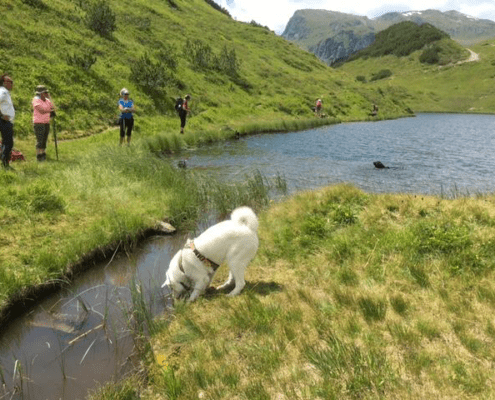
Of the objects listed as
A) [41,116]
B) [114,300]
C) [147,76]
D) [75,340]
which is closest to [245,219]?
[114,300]

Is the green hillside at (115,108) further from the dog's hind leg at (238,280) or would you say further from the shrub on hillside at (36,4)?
the dog's hind leg at (238,280)

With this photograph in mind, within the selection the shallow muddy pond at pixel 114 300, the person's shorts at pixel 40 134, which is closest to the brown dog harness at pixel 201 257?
the shallow muddy pond at pixel 114 300

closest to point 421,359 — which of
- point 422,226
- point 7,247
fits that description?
point 422,226

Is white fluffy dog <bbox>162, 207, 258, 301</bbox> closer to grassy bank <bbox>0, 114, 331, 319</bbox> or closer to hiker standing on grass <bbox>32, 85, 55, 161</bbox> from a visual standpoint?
grassy bank <bbox>0, 114, 331, 319</bbox>

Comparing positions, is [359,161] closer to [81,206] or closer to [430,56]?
[81,206]

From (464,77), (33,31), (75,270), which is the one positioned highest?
(464,77)

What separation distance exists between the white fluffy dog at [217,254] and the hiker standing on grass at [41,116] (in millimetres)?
11834

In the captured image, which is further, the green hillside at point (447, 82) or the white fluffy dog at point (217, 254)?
the green hillside at point (447, 82)

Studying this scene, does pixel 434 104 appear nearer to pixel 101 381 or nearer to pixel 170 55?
pixel 170 55

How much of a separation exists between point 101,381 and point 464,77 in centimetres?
18028

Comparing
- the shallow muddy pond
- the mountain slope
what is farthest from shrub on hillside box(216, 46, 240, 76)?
the shallow muddy pond

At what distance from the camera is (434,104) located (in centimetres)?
12444

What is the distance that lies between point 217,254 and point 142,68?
3085 cm

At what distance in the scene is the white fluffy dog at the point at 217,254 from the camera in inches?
253
